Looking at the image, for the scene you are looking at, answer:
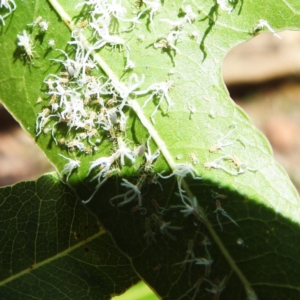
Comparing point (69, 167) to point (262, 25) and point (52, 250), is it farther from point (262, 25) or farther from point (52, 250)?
point (262, 25)

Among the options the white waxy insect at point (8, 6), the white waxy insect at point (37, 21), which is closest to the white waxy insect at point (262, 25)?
the white waxy insect at point (37, 21)

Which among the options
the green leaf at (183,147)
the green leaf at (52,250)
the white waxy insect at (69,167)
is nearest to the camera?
the green leaf at (183,147)

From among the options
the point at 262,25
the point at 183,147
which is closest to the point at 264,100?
the point at 262,25

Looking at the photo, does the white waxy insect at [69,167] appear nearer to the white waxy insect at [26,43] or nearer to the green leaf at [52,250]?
the green leaf at [52,250]

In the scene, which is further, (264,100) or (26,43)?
(264,100)

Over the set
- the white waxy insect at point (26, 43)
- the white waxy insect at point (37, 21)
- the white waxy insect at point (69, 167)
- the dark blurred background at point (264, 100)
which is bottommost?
the dark blurred background at point (264, 100)

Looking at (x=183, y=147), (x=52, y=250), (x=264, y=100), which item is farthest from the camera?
(x=264, y=100)

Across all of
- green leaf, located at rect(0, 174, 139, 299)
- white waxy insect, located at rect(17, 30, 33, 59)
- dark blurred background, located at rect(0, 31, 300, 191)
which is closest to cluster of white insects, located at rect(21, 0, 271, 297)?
white waxy insect, located at rect(17, 30, 33, 59)
